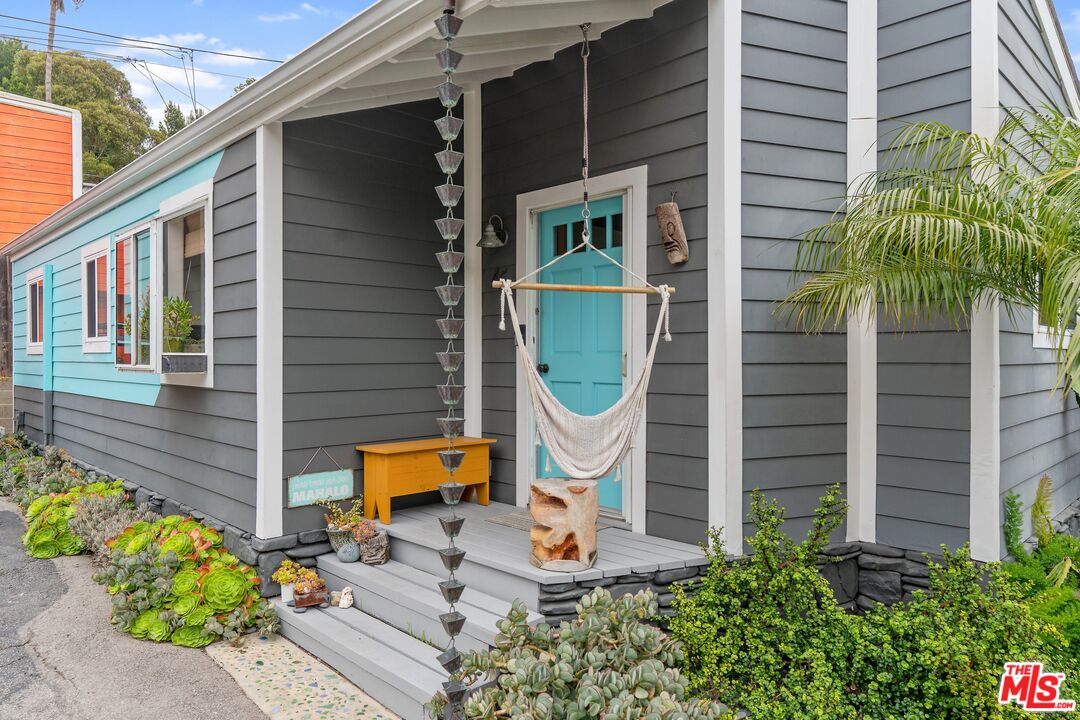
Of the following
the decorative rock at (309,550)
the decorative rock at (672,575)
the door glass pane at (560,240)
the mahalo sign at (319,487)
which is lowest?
the decorative rock at (309,550)

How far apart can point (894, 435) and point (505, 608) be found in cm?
199

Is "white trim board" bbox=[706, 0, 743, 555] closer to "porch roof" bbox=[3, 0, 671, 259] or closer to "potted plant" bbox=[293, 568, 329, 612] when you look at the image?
"porch roof" bbox=[3, 0, 671, 259]

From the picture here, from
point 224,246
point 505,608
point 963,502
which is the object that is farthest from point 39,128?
point 963,502

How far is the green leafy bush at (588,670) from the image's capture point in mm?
2088

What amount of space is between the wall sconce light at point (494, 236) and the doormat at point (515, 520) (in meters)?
1.59

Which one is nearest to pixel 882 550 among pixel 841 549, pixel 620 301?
pixel 841 549

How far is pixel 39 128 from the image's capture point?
31.3ft

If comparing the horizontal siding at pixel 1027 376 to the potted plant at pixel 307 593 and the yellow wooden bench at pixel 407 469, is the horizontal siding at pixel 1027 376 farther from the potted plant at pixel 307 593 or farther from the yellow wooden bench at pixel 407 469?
the potted plant at pixel 307 593

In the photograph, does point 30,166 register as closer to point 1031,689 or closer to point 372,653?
point 372,653

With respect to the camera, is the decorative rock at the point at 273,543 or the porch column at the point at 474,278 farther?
the porch column at the point at 474,278

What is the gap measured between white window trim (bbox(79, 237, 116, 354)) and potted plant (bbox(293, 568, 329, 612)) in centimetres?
302

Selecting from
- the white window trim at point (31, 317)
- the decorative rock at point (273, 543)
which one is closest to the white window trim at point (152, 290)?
the decorative rock at point (273, 543)

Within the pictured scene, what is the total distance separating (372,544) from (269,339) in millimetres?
1211

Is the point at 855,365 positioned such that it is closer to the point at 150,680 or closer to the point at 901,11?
the point at 901,11
